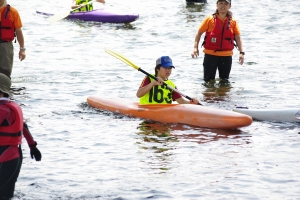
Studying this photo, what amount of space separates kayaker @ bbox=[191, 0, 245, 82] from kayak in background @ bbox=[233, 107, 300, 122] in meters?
1.86

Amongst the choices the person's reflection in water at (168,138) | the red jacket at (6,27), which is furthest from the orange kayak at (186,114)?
the red jacket at (6,27)

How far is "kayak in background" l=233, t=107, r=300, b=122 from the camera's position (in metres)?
9.26

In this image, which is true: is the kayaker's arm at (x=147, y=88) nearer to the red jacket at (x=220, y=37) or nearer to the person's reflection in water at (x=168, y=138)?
the person's reflection in water at (x=168, y=138)

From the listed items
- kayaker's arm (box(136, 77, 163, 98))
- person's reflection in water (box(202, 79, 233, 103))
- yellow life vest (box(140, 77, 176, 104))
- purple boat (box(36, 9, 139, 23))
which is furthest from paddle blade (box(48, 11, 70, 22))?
kayaker's arm (box(136, 77, 163, 98))

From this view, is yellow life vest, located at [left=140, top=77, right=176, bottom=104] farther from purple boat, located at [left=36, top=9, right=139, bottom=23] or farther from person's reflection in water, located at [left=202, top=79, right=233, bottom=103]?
purple boat, located at [left=36, top=9, right=139, bottom=23]

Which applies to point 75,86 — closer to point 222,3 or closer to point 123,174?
point 222,3

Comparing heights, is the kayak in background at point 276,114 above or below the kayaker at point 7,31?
below

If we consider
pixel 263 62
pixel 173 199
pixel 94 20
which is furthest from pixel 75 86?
pixel 94 20

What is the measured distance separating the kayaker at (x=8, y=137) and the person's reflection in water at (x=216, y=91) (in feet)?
18.1

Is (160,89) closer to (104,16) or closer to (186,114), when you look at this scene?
(186,114)

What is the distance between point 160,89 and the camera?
935 centimetres

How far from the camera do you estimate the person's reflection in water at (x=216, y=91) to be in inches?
441

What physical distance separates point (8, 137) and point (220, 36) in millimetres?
5998

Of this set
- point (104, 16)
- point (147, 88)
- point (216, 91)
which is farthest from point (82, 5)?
point (147, 88)
